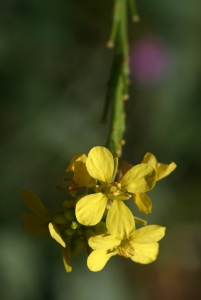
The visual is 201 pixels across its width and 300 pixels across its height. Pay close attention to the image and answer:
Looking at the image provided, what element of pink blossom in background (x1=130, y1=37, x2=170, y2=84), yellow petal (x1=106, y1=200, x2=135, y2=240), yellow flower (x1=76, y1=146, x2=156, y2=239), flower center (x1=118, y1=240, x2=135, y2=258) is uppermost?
→ pink blossom in background (x1=130, y1=37, x2=170, y2=84)

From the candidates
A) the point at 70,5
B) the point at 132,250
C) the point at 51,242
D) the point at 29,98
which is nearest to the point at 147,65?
the point at 70,5

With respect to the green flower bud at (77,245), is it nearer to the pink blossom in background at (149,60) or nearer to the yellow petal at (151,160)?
the yellow petal at (151,160)

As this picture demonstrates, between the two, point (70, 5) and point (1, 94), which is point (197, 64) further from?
point (1, 94)

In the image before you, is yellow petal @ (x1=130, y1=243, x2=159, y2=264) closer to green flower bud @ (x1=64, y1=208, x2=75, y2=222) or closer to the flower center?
the flower center

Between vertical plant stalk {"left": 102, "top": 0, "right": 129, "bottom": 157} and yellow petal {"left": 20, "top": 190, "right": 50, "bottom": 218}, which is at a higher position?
vertical plant stalk {"left": 102, "top": 0, "right": 129, "bottom": 157}

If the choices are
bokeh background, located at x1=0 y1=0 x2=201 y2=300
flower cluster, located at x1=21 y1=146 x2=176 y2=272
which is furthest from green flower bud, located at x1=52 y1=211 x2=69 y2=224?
bokeh background, located at x1=0 y1=0 x2=201 y2=300

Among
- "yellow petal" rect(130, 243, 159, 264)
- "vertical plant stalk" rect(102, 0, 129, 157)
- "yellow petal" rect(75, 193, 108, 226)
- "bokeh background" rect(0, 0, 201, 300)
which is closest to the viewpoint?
→ "yellow petal" rect(75, 193, 108, 226)

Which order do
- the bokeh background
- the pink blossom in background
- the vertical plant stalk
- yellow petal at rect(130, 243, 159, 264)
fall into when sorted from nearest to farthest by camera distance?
yellow petal at rect(130, 243, 159, 264) < the vertical plant stalk < the bokeh background < the pink blossom in background

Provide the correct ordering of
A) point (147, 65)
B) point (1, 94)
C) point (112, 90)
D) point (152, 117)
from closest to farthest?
point (112, 90) → point (1, 94) → point (152, 117) → point (147, 65)
